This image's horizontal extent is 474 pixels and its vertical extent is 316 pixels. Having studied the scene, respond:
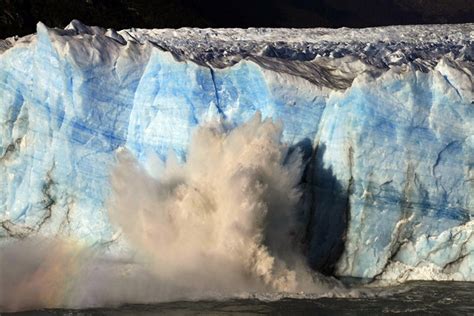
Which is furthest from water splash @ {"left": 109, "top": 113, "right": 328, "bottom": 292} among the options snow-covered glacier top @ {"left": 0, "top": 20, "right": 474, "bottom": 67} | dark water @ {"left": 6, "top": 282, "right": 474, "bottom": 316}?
snow-covered glacier top @ {"left": 0, "top": 20, "right": 474, "bottom": 67}

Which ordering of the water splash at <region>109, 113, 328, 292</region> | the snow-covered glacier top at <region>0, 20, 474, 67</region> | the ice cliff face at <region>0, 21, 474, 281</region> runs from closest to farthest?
the water splash at <region>109, 113, 328, 292</region>, the ice cliff face at <region>0, 21, 474, 281</region>, the snow-covered glacier top at <region>0, 20, 474, 67</region>

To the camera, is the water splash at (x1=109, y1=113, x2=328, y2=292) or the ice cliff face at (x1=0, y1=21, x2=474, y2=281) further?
the ice cliff face at (x1=0, y1=21, x2=474, y2=281)

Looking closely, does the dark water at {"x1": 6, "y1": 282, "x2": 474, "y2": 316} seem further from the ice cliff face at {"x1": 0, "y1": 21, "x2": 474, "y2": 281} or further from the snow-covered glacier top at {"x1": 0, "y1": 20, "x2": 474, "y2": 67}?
the snow-covered glacier top at {"x1": 0, "y1": 20, "x2": 474, "y2": 67}

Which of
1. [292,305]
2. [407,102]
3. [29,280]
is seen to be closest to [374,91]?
[407,102]

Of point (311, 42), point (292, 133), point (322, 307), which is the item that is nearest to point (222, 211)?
point (292, 133)

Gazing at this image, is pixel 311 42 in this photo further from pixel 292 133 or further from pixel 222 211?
pixel 222 211

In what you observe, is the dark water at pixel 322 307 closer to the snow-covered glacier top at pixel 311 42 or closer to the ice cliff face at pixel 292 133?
the ice cliff face at pixel 292 133
